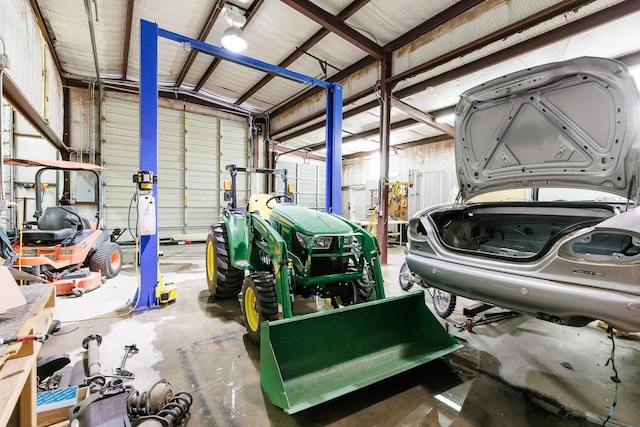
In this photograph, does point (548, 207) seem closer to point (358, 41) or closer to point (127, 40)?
point (358, 41)

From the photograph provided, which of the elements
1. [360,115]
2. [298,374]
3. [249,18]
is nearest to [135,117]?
[249,18]

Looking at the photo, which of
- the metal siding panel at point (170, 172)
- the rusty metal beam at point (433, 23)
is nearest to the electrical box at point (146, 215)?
the rusty metal beam at point (433, 23)

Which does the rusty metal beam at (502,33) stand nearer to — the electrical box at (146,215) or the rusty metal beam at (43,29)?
the electrical box at (146,215)

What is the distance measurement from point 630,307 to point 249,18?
610 cm

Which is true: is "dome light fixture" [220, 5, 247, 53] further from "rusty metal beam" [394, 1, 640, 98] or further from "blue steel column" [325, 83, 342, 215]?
"rusty metal beam" [394, 1, 640, 98]

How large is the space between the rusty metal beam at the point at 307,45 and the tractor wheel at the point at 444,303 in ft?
14.3

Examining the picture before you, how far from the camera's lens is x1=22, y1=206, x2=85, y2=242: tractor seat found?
3902 mm

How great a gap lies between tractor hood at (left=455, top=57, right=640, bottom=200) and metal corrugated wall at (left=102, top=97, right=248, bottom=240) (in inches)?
302

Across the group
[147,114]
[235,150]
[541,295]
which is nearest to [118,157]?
[235,150]

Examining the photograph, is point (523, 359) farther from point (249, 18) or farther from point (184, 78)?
point (184, 78)

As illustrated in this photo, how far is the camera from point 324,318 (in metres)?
1.94

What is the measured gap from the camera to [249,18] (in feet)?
16.9

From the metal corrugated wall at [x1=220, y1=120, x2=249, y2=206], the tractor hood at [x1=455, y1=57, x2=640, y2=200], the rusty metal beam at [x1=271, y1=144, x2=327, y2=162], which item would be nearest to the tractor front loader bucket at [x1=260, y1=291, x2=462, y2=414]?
the tractor hood at [x1=455, y1=57, x2=640, y2=200]

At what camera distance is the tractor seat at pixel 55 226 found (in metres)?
3.90
